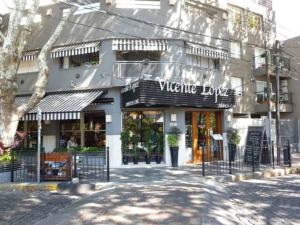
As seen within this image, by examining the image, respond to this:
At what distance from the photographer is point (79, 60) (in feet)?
71.9

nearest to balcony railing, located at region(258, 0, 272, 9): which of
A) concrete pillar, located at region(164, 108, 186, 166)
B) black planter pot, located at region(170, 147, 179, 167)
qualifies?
concrete pillar, located at region(164, 108, 186, 166)

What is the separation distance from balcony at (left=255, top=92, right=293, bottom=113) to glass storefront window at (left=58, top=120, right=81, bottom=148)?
1330cm

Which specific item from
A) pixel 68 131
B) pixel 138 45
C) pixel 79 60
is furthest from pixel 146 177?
pixel 79 60

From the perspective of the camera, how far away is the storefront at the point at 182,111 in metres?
19.0

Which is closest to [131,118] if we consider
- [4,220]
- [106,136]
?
[106,136]

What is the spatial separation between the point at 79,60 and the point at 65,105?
9.76ft

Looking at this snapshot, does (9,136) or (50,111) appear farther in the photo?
(50,111)

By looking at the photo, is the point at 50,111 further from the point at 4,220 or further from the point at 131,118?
the point at 4,220

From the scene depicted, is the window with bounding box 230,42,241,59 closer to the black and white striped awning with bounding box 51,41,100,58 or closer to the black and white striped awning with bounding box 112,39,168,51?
the black and white striped awning with bounding box 112,39,168,51

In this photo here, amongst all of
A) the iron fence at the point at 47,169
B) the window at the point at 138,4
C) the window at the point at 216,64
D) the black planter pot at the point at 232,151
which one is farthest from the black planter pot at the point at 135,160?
the window at the point at 138,4

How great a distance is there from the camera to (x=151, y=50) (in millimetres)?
20703

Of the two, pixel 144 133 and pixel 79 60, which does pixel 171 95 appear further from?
pixel 79 60

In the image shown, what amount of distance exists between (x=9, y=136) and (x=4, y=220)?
9095 millimetres

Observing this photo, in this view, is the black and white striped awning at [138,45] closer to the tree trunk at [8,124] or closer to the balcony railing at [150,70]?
the balcony railing at [150,70]
